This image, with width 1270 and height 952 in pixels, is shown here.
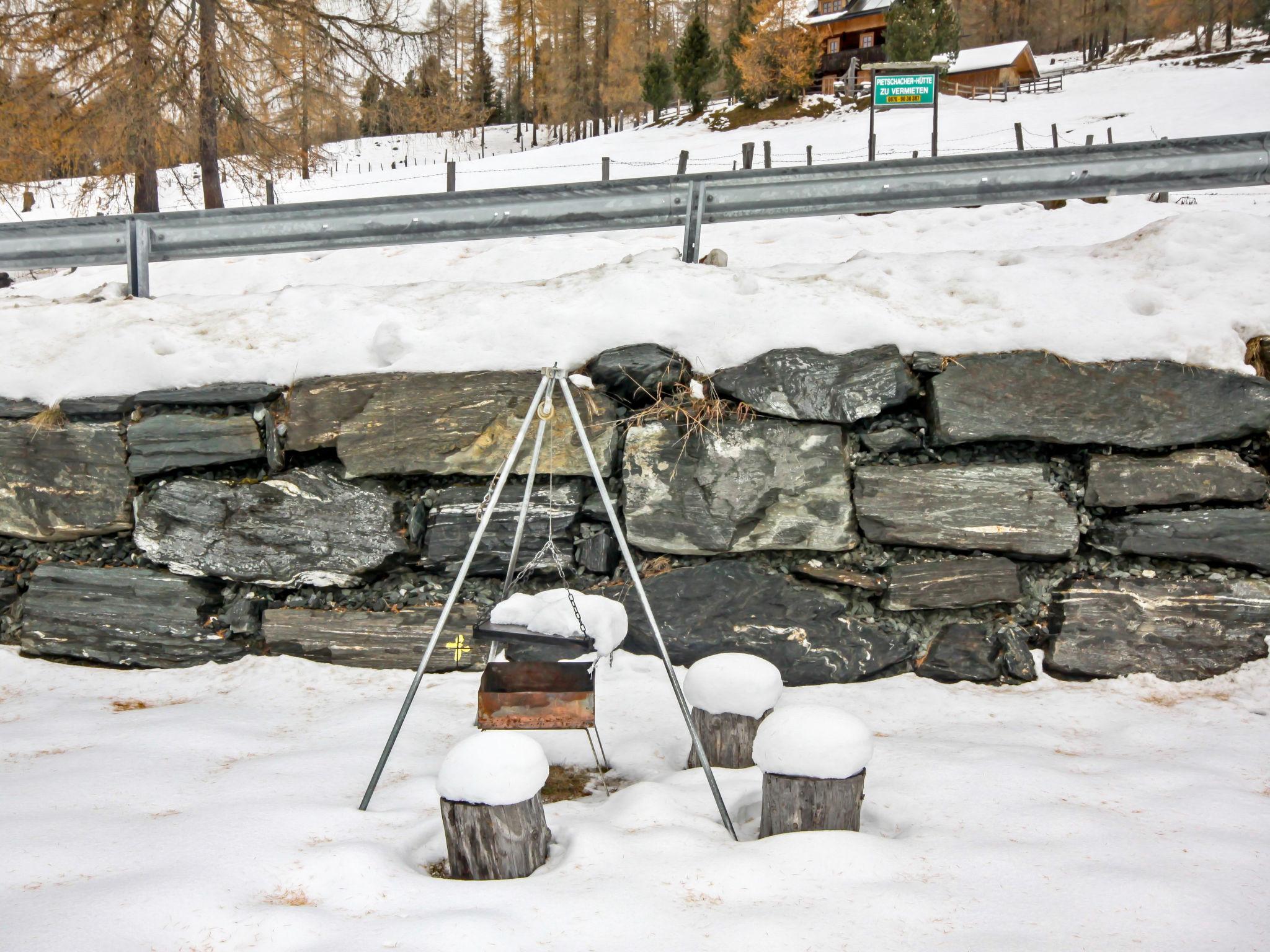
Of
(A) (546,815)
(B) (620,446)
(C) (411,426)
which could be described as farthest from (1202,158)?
(A) (546,815)

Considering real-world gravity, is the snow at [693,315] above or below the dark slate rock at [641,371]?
above

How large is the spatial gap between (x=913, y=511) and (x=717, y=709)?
→ 147 cm

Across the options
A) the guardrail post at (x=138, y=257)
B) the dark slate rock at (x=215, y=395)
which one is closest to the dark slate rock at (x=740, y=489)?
the dark slate rock at (x=215, y=395)

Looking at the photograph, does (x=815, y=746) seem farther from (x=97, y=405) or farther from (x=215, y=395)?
(x=97, y=405)

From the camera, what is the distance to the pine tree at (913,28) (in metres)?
31.5

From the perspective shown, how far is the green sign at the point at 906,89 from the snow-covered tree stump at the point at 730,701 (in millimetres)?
13008

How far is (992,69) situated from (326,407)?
3649 cm

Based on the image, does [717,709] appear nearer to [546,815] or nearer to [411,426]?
[546,815]

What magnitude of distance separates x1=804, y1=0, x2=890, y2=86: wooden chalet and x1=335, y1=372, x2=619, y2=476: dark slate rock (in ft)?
117

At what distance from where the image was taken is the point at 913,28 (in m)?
31.3

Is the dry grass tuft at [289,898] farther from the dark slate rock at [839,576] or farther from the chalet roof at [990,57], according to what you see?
the chalet roof at [990,57]

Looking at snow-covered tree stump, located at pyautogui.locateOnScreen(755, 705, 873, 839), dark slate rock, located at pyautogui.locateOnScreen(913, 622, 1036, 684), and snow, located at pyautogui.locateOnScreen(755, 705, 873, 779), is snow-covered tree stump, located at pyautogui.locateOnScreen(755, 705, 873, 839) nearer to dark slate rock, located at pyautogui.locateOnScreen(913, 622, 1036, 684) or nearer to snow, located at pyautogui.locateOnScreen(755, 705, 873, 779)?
snow, located at pyautogui.locateOnScreen(755, 705, 873, 779)

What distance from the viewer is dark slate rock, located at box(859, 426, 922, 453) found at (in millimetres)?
4137

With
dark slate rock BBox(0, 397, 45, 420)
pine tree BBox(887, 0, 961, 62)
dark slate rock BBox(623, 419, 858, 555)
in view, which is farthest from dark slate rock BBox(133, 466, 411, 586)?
pine tree BBox(887, 0, 961, 62)
